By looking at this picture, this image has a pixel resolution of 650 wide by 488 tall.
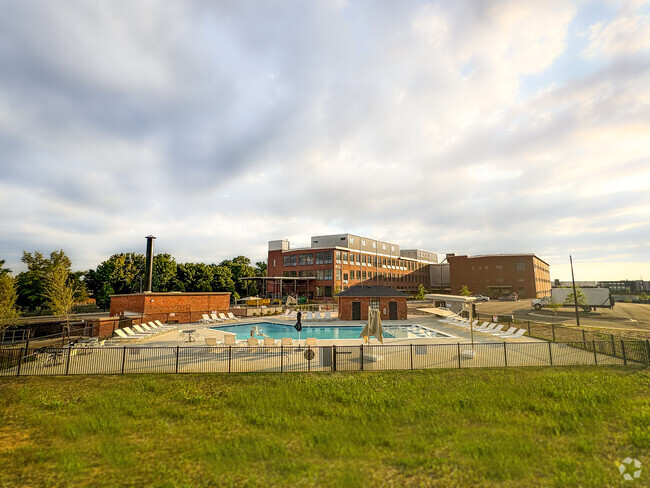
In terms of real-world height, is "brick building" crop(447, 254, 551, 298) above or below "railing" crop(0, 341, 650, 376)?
above

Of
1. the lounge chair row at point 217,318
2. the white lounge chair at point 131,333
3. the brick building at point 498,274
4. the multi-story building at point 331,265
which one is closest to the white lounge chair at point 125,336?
the white lounge chair at point 131,333

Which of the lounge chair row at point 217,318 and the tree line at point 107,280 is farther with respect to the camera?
Result: the tree line at point 107,280

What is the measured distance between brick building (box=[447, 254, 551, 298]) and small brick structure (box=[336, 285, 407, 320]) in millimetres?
57520

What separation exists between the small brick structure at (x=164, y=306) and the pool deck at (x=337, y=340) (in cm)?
187

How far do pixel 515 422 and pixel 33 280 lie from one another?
57550mm

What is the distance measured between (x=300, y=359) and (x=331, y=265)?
5179 centimetres

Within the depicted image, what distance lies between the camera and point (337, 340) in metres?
21.8

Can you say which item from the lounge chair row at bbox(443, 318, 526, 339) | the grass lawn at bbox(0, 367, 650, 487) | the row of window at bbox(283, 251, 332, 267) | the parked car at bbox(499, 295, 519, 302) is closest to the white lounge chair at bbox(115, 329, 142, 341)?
the grass lawn at bbox(0, 367, 650, 487)

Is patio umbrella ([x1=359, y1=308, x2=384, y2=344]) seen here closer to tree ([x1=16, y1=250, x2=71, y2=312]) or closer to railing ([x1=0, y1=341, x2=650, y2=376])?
railing ([x1=0, y1=341, x2=650, y2=376])

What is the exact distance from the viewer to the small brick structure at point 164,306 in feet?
99.6

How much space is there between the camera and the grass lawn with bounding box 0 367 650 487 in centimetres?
682

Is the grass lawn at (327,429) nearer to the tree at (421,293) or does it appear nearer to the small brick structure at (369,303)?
the small brick structure at (369,303)

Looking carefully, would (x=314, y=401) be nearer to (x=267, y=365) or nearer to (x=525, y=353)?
(x=267, y=365)

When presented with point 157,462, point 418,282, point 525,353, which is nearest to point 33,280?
point 157,462
